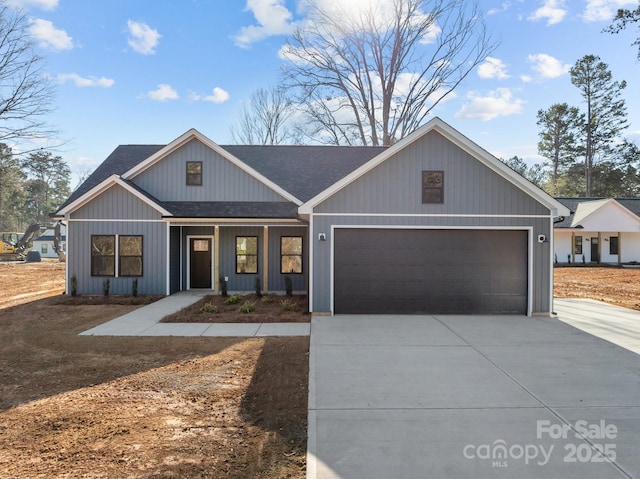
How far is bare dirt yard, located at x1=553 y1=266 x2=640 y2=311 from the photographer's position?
12.6 metres

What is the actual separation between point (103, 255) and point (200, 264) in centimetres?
323

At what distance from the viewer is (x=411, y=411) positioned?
416 centimetres

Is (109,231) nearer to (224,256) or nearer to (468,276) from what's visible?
(224,256)

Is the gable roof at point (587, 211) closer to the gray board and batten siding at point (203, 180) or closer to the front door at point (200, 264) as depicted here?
the gray board and batten siding at point (203, 180)

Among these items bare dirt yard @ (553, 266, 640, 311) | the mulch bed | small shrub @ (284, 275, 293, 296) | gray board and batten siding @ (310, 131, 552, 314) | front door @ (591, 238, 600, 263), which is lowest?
bare dirt yard @ (553, 266, 640, 311)

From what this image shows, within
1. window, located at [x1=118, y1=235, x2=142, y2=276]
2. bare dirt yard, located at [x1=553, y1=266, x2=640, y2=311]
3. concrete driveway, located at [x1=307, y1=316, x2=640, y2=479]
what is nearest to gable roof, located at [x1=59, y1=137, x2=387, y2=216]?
window, located at [x1=118, y1=235, x2=142, y2=276]

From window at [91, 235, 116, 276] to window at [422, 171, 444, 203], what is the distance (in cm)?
1031

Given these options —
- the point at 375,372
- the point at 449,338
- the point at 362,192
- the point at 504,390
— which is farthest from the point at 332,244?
the point at 504,390

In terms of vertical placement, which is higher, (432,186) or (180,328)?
(432,186)

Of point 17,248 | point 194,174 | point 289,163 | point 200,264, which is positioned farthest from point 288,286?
point 17,248

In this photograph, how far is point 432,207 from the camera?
9648 millimetres

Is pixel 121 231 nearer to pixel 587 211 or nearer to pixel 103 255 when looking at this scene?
pixel 103 255

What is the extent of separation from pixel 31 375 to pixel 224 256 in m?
8.37

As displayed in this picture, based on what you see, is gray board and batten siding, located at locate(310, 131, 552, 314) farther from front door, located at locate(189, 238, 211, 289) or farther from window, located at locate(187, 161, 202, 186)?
window, located at locate(187, 161, 202, 186)
